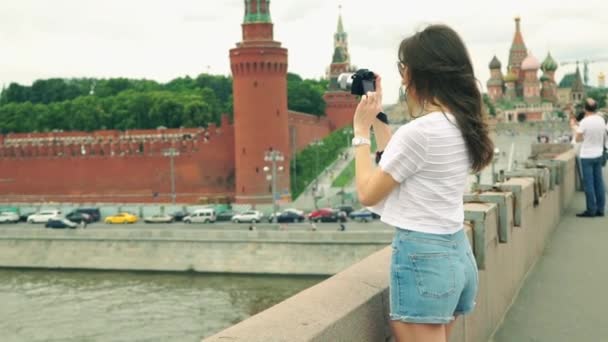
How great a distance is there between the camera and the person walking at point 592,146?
5.53m

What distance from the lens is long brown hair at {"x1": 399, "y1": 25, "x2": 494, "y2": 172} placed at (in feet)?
5.96

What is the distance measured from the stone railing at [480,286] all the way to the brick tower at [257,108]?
83.0 feet

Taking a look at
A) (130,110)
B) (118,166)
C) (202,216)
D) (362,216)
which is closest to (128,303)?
(202,216)

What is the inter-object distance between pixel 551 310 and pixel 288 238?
1623 centimetres

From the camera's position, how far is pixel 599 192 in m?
5.78

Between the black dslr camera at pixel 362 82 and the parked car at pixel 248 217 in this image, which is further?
the parked car at pixel 248 217

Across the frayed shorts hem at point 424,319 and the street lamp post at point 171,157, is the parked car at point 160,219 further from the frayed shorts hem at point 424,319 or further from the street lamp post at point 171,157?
the frayed shorts hem at point 424,319

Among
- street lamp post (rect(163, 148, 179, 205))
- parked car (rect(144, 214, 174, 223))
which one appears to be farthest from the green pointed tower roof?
parked car (rect(144, 214, 174, 223))

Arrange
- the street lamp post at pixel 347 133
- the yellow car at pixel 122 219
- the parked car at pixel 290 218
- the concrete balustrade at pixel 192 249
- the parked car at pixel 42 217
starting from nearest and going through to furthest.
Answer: the concrete balustrade at pixel 192 249 < the parked car at pixel 290 218 < the yellow car at pixel 122 219 < the parked car at pixel 42 217 < the street lamp post at pixel 347 133

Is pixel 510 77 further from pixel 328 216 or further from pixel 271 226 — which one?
pixel 271 226

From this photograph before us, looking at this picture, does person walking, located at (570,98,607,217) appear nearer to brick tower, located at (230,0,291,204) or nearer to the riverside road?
the riverside road

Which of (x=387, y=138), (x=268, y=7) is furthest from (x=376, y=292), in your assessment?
(x=268, y=7)

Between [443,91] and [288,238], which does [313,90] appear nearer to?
[288,238]

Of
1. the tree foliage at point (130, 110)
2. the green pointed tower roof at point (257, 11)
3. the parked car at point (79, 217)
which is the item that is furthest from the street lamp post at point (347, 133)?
the parked car at point (79, 217)
